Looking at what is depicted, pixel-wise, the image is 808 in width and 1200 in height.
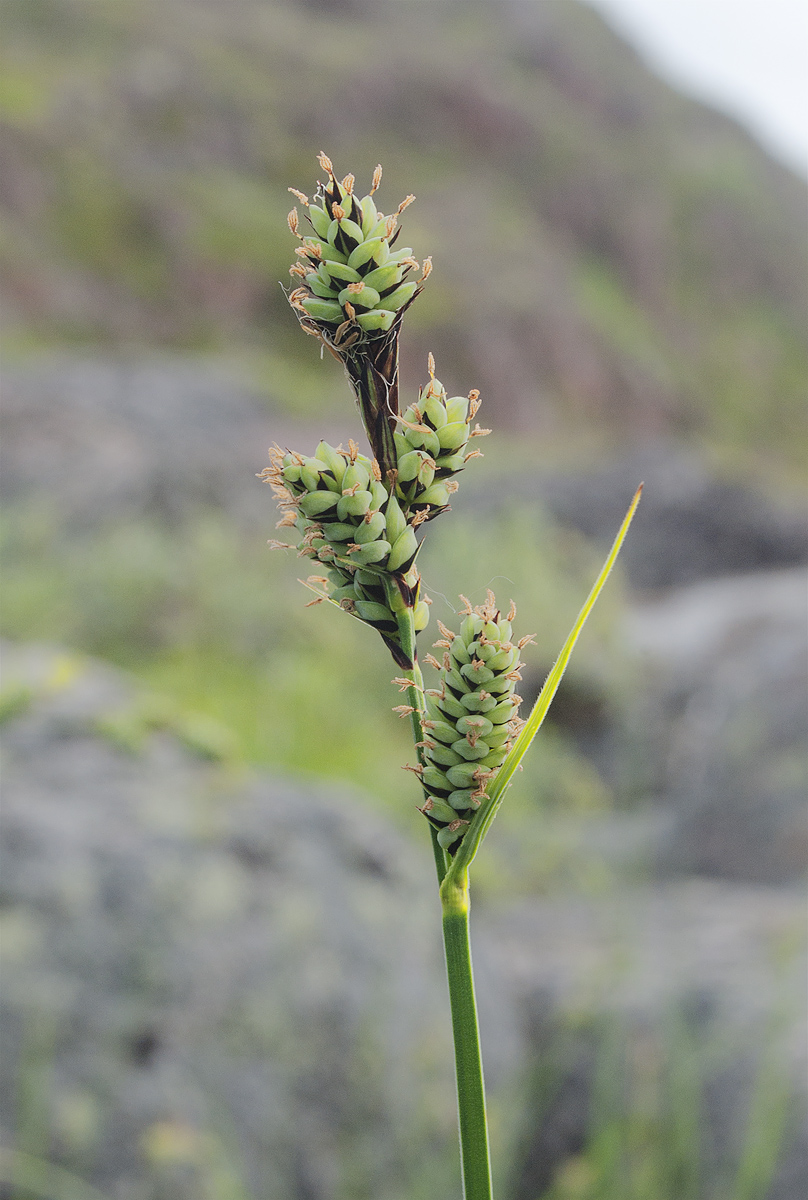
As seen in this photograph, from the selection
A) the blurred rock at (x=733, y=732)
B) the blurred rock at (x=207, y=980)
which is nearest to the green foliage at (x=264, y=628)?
the blurred rock at (x=733, y=732)

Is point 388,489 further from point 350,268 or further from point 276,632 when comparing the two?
point 276,632

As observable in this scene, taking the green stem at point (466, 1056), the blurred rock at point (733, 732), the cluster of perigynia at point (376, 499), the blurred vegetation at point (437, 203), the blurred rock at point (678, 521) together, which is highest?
the blurred vegetation at point (437, 203)

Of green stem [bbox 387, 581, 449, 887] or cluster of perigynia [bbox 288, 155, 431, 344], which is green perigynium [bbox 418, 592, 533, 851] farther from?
cluster of perigynia [bbox 288, 155, 431, 344]

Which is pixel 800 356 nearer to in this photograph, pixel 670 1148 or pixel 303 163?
pixel 303 163

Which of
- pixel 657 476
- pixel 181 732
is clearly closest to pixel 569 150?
pixel 657 476

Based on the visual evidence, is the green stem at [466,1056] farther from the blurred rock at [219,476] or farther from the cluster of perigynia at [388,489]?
the blurred rock at [219,476]

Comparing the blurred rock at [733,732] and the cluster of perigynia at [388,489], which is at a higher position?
the blurred rock at [733,732]

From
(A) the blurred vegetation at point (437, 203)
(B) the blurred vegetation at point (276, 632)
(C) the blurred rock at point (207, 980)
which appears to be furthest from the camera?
(A) the blurred vegetation at point (437, 203)

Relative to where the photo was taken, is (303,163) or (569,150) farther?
(569,150)
